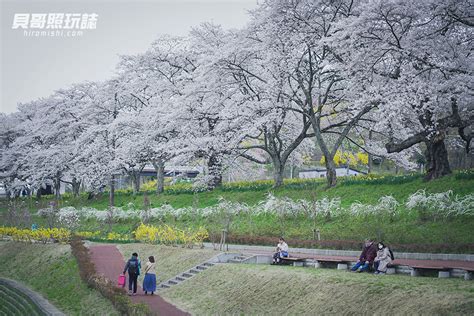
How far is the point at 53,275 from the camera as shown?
3297cm

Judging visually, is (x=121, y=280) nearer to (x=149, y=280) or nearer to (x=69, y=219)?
(x=149, y=280)

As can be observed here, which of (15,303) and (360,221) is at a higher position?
(360,221)

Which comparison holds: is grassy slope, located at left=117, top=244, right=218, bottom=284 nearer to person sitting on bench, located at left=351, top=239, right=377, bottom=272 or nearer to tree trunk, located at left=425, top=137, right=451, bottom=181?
person sitting on bench, located at left=351, top=239, right=377, bottom=272

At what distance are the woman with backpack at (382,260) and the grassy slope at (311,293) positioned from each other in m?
0.88

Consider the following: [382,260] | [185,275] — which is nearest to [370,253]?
[382,260]

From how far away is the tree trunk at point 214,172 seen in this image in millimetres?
46875

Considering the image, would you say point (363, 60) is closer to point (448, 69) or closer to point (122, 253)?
point (448, 69)

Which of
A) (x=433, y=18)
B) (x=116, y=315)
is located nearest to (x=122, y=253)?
(x=116, y=315)

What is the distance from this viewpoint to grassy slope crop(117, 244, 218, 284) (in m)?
27.9

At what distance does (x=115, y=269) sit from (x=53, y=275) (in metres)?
4.70

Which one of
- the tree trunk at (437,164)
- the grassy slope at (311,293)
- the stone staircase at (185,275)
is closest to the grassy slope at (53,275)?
the stone staircase at (185,275)

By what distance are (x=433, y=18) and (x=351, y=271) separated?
10.4 metres

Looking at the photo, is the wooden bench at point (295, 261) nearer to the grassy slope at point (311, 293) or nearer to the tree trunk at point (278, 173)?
the grassy slope at point (311, 293)

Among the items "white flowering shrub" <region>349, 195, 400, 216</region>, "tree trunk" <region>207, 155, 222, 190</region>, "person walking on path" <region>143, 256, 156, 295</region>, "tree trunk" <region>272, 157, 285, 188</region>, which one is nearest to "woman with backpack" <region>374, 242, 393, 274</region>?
"white flowering shrub" <region>349, 195, 400, 216</region>
